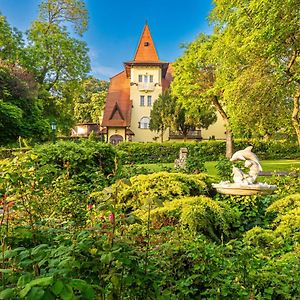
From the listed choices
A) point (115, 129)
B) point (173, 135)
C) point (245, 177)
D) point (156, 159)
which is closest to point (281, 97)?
point (245, 177)

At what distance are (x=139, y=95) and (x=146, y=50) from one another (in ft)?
18.0

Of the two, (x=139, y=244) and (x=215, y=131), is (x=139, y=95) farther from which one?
(x=139, y=244)

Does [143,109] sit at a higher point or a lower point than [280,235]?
higher

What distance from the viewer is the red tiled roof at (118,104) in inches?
1518

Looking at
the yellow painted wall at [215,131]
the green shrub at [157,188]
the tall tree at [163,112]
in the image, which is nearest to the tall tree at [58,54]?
the tall tree at [163,112]

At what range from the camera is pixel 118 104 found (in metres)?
40.2

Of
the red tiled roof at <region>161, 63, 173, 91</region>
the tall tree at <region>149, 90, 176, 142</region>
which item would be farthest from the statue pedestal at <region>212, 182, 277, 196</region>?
the red tiled roof at <region>161, 63, 173, 91</region>

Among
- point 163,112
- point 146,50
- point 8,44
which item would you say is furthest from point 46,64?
point 146,50

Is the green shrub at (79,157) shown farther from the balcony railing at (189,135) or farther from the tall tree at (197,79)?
the balcony railing at (189,135)

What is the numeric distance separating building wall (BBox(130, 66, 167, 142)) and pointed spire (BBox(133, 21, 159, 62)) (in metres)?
1.41

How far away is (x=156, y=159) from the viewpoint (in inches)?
1091

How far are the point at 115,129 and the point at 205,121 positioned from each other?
10144mm

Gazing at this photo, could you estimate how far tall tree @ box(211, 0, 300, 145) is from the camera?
1044cm

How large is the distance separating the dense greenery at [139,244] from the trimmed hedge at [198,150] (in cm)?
2068
